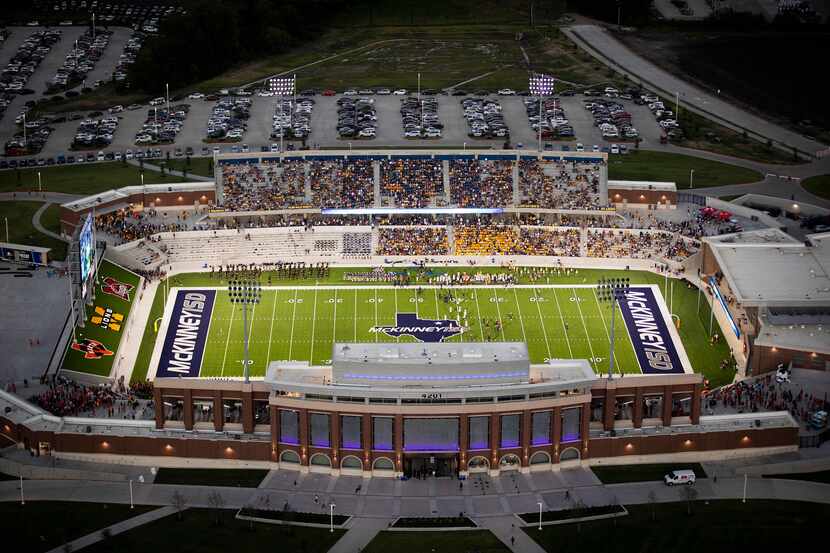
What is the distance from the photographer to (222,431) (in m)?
116

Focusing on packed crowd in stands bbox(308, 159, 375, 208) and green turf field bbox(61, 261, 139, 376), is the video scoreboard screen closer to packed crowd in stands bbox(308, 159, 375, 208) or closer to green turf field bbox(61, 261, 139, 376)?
green turf field bbox(61, 261, 139, 376)

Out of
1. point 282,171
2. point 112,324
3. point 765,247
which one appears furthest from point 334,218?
point 765,247

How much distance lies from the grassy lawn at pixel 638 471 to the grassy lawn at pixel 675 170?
210 feet

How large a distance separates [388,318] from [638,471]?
35139mm

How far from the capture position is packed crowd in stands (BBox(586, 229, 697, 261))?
156m

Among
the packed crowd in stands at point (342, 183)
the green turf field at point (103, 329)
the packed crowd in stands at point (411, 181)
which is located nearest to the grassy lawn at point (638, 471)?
the green turf field at point (103, 329)

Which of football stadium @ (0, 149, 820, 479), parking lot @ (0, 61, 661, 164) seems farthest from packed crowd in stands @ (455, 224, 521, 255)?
parking lot @ (0, 61, 661, 164)

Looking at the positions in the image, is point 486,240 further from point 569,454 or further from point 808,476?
point 808,476

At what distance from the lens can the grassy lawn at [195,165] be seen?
178250 millimetres

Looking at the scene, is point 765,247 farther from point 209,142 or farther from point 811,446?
point 209,142

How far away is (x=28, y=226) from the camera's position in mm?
160500

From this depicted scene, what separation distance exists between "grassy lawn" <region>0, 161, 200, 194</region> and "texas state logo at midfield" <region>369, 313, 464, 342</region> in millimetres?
43271

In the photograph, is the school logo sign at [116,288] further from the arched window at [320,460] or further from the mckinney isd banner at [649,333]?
the mckinney isd banner at [649,333]

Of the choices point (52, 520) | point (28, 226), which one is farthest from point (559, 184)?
point (52, 520)
